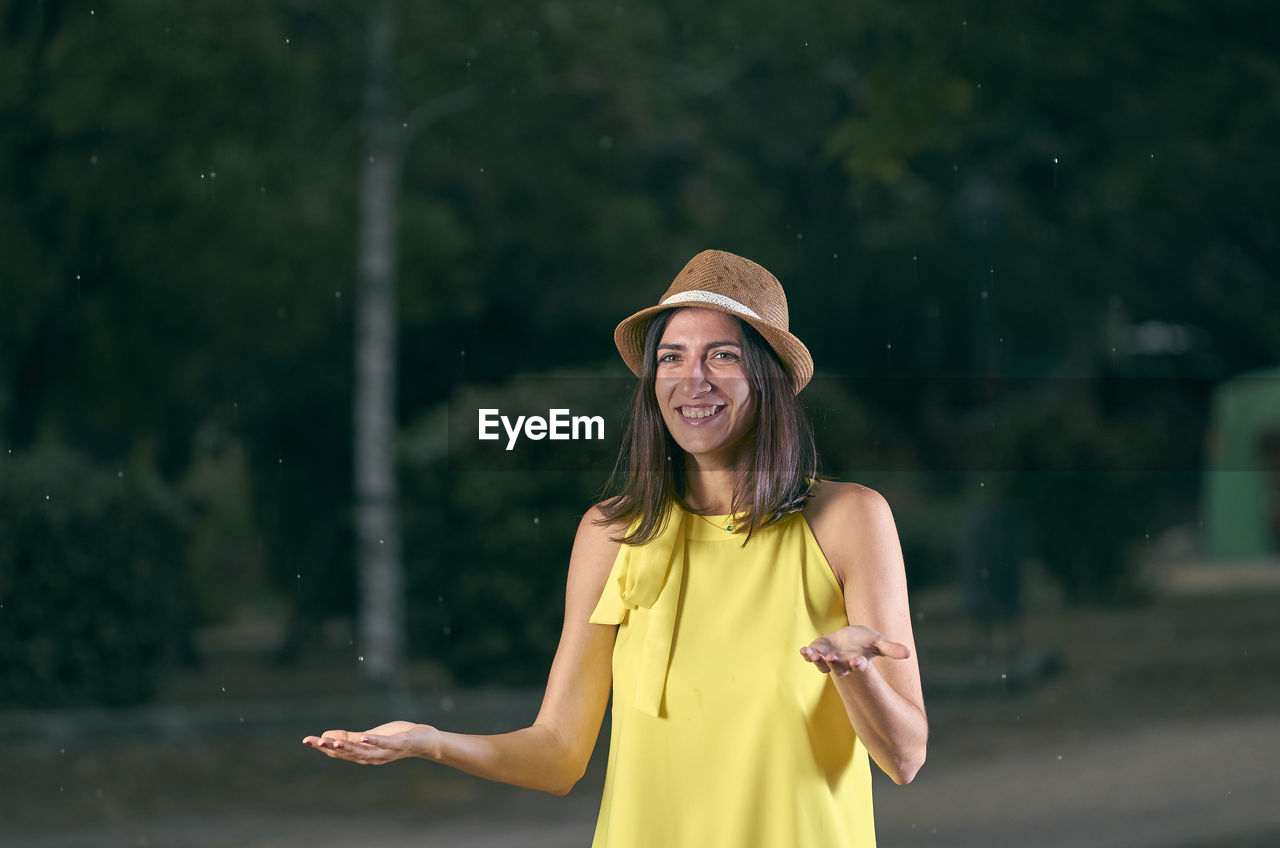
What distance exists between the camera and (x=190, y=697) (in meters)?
12.9

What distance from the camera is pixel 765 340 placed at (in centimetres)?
Result: 230

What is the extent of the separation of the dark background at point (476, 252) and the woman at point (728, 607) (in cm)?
565

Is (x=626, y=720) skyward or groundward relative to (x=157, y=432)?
groundward

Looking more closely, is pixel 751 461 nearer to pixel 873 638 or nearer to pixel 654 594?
pixel 654 594

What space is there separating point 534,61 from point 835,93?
7.60 metres

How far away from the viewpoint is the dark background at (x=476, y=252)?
34.4 feet

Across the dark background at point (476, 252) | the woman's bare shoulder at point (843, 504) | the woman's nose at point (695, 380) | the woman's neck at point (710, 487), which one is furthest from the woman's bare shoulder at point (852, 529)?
the dark background at point (476, 252)

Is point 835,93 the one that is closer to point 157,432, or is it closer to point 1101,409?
point 157,432

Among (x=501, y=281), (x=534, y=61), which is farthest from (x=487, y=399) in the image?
(x=501, y=281)

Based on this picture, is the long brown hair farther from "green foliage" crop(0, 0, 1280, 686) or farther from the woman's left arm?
"green foliage" crop(0, 0, 1280, 686)

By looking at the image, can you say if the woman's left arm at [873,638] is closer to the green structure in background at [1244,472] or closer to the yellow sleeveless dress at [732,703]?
the yellow sleeveless dress at [732,703]

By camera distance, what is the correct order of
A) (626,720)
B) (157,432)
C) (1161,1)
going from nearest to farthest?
(626,720)
(1161,1)
(157,432)

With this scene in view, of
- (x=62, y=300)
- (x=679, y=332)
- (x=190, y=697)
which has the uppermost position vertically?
(x=62, y=300)

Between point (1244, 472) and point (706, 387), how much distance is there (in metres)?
26.0
